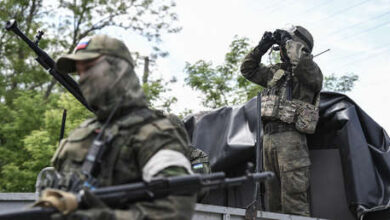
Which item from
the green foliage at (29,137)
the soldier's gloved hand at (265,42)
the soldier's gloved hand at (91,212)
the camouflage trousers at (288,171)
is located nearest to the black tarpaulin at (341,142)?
the camouflage trousers at (288,171)

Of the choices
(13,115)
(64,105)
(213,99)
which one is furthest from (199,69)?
(13,115)

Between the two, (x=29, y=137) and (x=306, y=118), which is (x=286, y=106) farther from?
(x=29, y=137)

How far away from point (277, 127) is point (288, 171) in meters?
0.50

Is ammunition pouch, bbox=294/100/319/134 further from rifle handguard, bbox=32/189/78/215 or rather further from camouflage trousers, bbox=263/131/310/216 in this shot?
rifle handguard, bbox=32/189/78/215

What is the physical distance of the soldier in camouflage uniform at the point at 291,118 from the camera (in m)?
4.84

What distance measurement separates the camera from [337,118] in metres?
5.10

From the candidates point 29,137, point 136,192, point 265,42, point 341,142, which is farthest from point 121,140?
point 29,137

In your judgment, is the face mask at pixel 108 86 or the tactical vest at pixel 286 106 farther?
the tactical vest at pixel 286 106

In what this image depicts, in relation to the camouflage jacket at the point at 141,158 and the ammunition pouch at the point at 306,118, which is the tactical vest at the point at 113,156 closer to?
the camouflage jacket at the point at 141,158

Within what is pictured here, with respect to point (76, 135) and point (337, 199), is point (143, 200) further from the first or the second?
point (337, 199)

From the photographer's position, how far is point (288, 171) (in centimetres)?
489

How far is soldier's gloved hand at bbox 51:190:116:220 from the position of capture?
73.6 inches

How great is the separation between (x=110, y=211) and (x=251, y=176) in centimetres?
72

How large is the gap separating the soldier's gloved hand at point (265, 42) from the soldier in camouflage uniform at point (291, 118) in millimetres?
73
